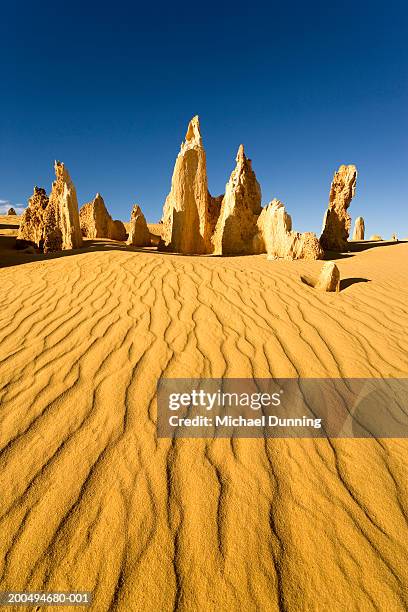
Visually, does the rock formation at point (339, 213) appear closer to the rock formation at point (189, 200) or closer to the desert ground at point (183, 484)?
the rock formation at point (189, 200)

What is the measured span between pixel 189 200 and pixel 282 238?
14.3ft

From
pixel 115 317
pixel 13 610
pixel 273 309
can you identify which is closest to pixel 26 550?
pixel 13 610

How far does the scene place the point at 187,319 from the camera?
379 cm

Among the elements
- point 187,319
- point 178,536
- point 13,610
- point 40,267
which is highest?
point 40,267

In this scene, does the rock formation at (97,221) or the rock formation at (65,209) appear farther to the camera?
the rock formation at (97,221)

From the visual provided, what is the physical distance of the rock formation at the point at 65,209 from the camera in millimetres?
11562

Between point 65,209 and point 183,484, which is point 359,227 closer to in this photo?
point 65,209

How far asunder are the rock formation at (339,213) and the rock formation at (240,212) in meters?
4.04

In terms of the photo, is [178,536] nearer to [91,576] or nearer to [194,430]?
[91,576]

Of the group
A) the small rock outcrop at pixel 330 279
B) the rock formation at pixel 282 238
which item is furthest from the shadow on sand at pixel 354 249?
the small rock outcrop at pixel 330 279

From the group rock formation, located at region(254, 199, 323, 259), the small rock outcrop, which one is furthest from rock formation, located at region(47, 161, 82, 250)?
the small rock outcrop

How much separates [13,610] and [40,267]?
6466 mm

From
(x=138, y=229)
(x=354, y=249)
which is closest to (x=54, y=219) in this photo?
(x=138, y=229)

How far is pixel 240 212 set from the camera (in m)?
11.6
